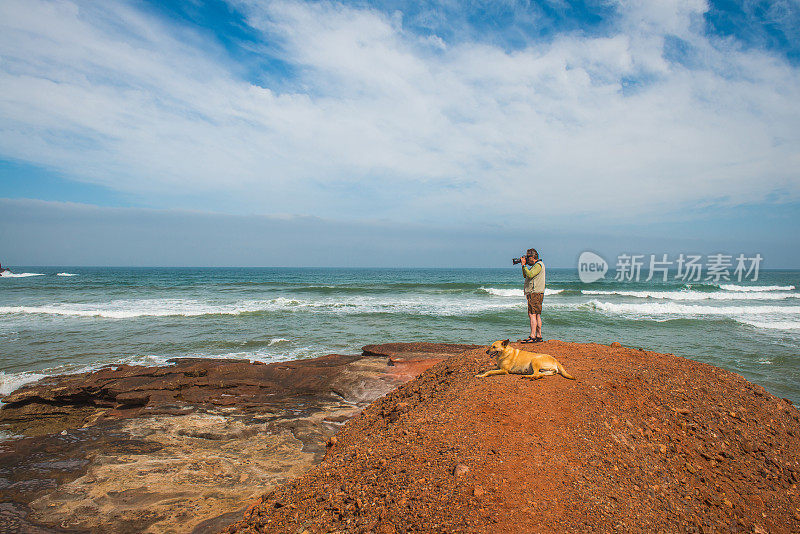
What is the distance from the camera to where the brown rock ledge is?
2.83 m

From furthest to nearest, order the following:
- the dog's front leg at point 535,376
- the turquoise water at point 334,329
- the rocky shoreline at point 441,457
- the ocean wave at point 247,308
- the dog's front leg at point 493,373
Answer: the ocean wave at point 247,308 → the turquoise water at point 334,329 → the dog's front leg at point 493,373 → the dog's front leg at point 535,376 → the rocky shoreline at point 441,457

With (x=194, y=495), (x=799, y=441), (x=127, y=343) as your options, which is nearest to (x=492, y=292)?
(x=127, y=343)

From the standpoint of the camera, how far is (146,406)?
689 cm

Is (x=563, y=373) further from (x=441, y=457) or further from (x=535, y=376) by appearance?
(x=441, y=457)

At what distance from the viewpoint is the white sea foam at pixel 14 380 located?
8.03 metres

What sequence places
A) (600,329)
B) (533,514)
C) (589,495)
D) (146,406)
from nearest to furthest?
(533,514) < (589,495) < (146,406) < (600,329)

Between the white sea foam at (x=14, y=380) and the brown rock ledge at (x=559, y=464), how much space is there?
7.47m

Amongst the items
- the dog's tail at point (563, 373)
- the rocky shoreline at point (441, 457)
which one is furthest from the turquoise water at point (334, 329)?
the dog's tail at point (563, 373)

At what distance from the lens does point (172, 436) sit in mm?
5691

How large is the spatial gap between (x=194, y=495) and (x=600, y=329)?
15886mm

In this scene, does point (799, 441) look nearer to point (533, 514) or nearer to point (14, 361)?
point (533, 514)

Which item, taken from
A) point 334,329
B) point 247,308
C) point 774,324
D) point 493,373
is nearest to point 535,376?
point 493,373

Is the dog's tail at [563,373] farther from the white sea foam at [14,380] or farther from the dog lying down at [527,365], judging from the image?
the white sea foam at [14,380]

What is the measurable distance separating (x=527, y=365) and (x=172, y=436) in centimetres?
494
